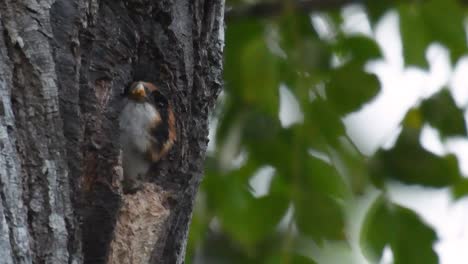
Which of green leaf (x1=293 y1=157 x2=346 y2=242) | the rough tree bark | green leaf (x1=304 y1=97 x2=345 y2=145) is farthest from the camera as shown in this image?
green leaf (x1=304 y1=97 x2=345 y2=145)

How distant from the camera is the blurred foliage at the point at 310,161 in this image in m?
2.21

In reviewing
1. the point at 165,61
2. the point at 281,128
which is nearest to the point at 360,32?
the point at 281,128

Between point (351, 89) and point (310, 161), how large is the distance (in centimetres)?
17

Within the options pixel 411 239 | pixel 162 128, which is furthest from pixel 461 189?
pixel 162 128

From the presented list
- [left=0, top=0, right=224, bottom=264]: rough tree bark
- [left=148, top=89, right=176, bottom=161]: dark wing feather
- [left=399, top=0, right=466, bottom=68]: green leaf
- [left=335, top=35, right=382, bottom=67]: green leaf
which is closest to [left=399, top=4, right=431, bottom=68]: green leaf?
[left=399, top=0, right=466, bottom=68]: green leaf

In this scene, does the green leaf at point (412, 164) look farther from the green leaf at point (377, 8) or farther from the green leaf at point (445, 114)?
the green leaf at point (377, 8)

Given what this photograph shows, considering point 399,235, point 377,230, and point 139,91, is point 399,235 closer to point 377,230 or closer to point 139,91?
point 377,230

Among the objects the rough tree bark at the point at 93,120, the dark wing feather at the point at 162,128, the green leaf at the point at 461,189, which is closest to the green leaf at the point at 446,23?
the green leaf at the point at 461,189

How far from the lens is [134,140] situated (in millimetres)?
1428

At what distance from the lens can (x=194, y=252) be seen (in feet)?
7.79

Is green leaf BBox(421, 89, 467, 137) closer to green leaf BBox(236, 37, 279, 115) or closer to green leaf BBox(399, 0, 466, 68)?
green leaf BBox(399, 0, 466, 68)

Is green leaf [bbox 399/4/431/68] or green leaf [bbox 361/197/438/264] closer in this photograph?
green leaf [bbox 361/197/438/264]

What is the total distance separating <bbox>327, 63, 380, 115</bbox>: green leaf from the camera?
2295mm

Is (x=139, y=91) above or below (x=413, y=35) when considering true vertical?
below
